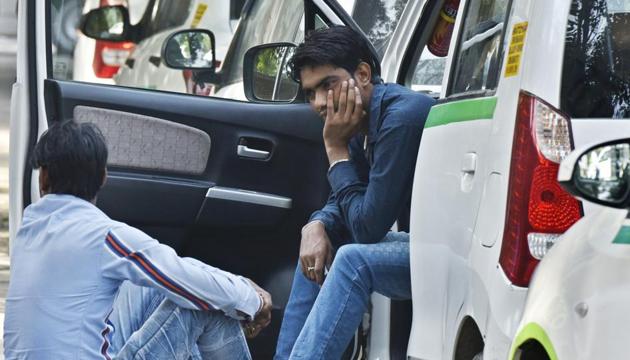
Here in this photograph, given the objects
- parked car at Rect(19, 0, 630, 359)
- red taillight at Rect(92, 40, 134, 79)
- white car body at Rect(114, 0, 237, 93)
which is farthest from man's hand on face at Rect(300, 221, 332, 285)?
red taillight at Rect(92, 40, 134, 79)

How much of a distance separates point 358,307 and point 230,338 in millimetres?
380

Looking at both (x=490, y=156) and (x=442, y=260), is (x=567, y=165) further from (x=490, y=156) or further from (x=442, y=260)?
(x=442, y=260)

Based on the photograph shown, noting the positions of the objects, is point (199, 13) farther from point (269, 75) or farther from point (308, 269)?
point (308, 269)

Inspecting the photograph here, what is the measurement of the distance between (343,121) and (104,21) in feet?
4.94

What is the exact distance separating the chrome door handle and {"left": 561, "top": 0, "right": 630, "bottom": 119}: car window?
214 centimetres

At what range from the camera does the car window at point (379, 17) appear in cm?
551


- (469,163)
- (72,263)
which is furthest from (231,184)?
(469,163)

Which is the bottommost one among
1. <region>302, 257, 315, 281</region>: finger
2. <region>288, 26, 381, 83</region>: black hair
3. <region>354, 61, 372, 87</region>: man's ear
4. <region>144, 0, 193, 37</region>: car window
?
<region>302, 257, 315, 281</region>: finger

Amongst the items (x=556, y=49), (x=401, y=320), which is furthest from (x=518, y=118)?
(x=401, y=320)

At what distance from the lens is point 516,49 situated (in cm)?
327

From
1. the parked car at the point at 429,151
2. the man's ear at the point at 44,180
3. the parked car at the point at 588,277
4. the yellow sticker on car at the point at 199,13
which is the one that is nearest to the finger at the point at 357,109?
the parked car at the point at 429,151

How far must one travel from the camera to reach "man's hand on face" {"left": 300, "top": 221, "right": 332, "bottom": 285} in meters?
4.58

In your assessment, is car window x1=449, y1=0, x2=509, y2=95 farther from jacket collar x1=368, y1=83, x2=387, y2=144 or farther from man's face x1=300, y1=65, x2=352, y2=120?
man's face x1=300, y1=65, x2=352, y2=120

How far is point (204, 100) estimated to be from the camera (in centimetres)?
512
